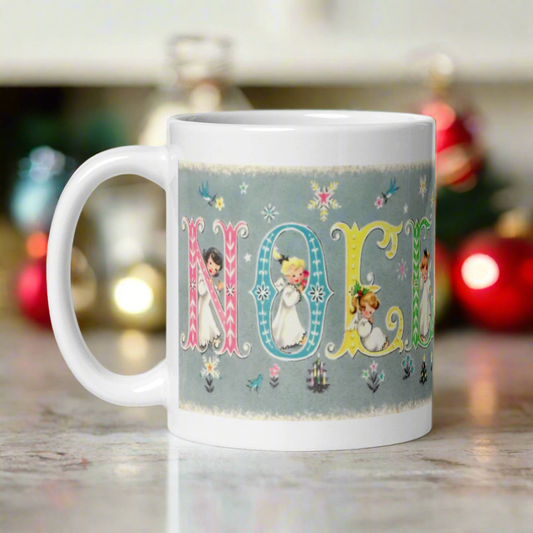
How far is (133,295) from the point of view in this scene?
899 mm

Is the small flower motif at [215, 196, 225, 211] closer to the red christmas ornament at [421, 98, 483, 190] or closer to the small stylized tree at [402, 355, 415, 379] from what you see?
the small stylized tree at [402, 355, 415, 379]

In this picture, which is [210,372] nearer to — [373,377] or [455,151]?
[373,377]

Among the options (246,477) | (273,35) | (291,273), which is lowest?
(246,477)

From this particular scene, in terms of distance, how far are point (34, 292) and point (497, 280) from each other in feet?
1.46

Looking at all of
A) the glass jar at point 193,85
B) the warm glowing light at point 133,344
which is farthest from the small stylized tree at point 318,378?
the glass jar at point 193,85

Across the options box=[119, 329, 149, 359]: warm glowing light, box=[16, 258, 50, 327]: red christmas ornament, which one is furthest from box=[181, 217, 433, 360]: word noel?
box=[16, 258, 50, 327]: red christmas ornament

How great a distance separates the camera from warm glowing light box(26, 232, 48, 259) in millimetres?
988

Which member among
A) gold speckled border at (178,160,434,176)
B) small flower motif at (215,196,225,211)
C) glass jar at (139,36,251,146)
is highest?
glass jar at (139,36,251,146)

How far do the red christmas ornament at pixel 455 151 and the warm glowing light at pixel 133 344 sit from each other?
39 centimetres

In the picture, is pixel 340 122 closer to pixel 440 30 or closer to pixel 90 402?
pixel 90 402

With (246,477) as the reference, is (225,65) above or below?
above

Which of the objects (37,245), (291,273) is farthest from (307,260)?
(37,245)

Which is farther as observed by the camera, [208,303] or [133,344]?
[133,344]

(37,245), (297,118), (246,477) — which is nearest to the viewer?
(246,477)
